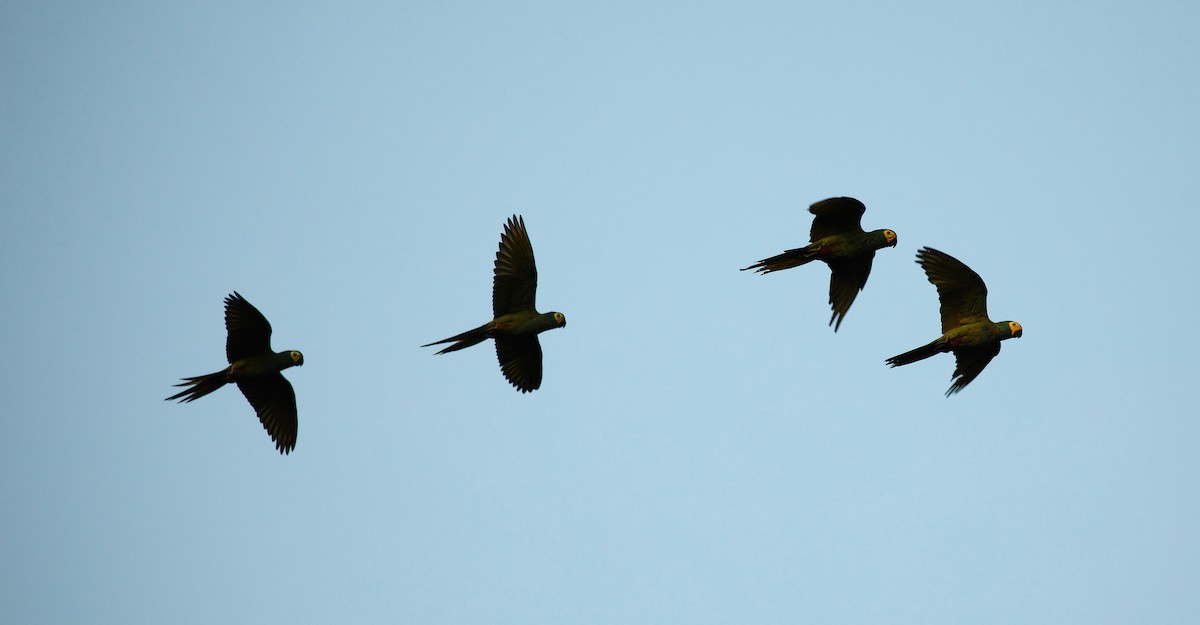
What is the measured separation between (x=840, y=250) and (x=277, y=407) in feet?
40.1

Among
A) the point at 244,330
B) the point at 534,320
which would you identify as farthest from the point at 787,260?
the point at 244,330

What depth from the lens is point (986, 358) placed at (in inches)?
993

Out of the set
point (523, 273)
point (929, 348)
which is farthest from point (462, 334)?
point (929, 348)

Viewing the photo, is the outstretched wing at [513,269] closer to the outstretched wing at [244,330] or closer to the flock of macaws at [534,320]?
the flock of macaws at [534,320]

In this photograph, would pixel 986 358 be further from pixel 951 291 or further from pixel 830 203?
pixel 830 203

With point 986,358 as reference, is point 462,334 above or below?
above

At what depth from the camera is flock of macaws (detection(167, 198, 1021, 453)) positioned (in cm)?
2491

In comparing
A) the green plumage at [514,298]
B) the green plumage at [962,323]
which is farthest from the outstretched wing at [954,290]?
the green plumage at [514,298]

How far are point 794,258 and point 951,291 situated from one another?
3.16 meters

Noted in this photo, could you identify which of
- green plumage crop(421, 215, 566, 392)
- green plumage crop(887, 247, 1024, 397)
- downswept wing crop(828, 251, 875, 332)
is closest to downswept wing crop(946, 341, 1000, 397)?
green plumage crop(887, 247, 1024, 397)

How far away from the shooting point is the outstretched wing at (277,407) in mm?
27094

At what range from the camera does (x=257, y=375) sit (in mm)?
26422

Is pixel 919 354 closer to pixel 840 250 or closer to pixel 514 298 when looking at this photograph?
pixel 840 250

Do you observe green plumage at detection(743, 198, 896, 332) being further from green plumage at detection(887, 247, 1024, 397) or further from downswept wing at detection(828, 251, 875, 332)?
green plumage at detection(887, 247, 1024, 397)
